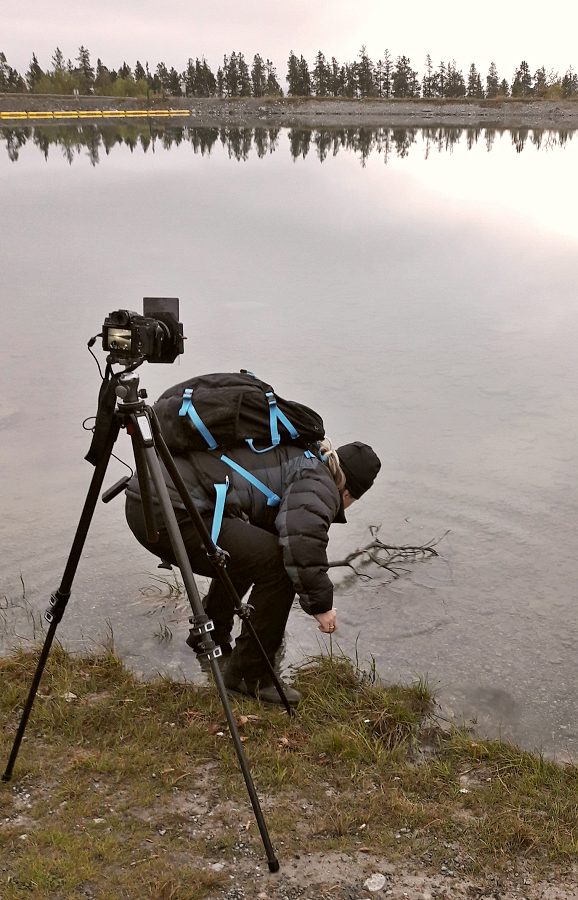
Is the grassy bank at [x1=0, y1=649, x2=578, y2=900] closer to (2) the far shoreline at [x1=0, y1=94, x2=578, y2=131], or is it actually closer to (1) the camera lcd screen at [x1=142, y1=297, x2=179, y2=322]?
(1) the camera lcd screen at [x1=142, y1=297, x2=179, y2=322]

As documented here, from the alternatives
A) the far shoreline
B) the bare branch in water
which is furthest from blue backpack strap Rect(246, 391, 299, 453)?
the far shoreline

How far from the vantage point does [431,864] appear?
3.12 m

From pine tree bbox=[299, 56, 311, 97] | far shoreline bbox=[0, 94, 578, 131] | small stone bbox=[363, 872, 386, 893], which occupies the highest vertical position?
pine tree bbox=[299, 56, 311, 97]

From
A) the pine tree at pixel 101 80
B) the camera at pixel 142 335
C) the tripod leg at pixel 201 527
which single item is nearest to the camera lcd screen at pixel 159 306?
the camera at pixel 142 335

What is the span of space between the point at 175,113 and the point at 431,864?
4267 inches

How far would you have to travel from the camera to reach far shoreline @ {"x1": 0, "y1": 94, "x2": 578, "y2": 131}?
8431 cm

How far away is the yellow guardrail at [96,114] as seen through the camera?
85.6 meters

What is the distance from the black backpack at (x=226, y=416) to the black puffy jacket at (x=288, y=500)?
0.08 meters

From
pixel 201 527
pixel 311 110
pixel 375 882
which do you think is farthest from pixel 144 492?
pixel 311 110

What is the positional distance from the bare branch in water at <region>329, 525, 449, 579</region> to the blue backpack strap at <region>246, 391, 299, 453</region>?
7.13 feet

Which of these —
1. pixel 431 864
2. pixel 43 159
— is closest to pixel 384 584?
pixel 431 864

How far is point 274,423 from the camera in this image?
3826mm

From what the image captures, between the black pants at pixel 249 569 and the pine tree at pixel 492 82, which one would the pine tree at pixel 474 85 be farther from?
the black pants at pixel 249 569

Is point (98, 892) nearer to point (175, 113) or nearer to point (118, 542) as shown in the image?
point (118, 542)
